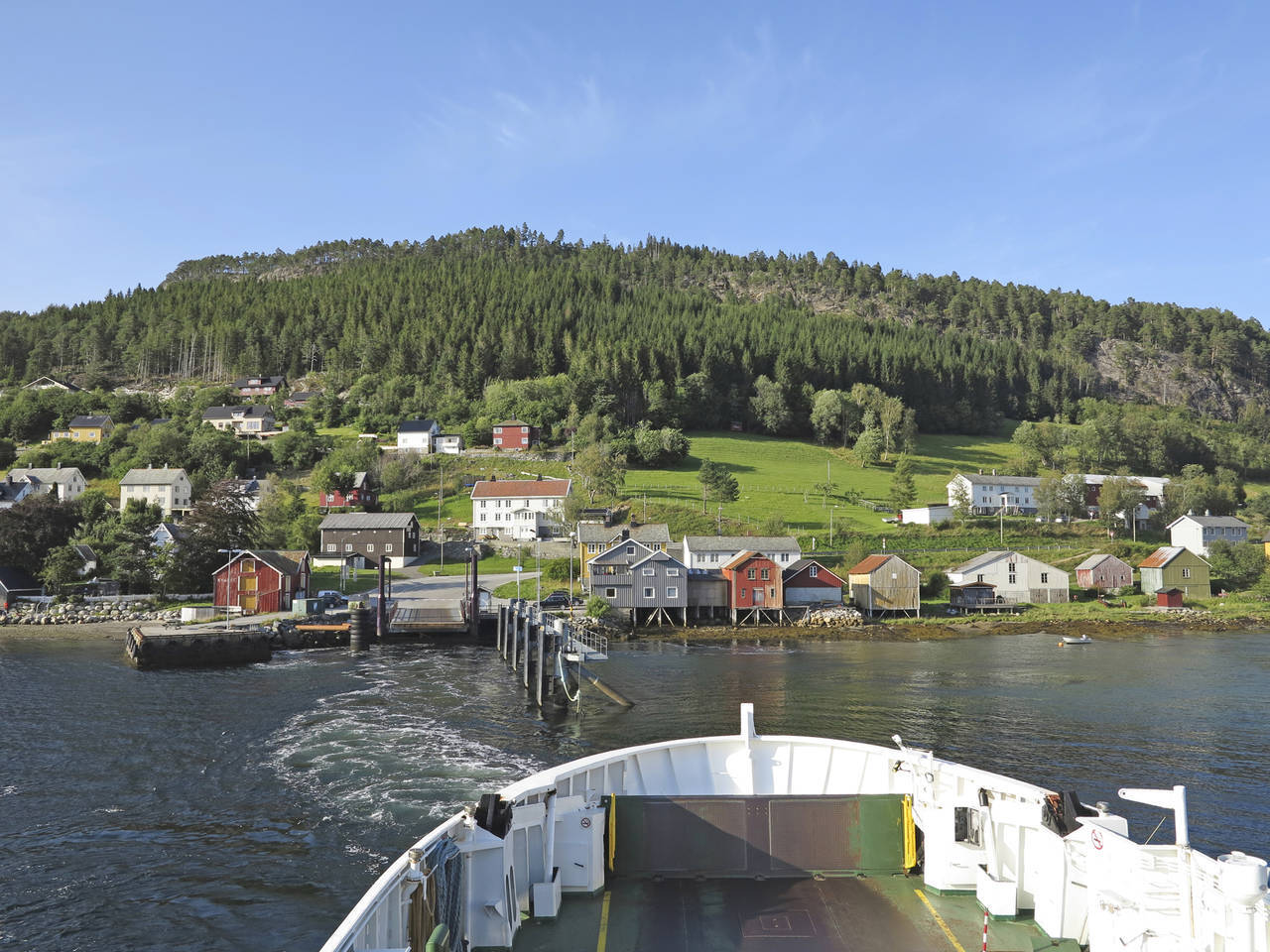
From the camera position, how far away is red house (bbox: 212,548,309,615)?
64125 mm

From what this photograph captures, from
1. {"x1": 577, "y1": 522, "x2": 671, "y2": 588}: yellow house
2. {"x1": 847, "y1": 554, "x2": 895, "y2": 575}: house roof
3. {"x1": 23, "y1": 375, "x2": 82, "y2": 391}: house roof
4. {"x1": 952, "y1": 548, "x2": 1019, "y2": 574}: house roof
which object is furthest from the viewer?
{"x1": 23, "y1": 375, "x2": 82, "y2": 391}: house roof

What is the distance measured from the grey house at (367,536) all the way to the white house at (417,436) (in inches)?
1455

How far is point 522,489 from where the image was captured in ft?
314

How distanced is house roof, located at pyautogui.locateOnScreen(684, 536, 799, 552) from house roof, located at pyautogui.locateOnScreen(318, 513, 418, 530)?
30.6 metres

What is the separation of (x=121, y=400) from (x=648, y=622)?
119 meters

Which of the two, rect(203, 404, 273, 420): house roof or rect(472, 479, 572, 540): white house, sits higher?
rect(203, 404, 273, 420): house roof

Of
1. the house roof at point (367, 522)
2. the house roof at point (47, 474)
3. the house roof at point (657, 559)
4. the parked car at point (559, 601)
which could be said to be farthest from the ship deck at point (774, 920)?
the house roof at point (47, 474)

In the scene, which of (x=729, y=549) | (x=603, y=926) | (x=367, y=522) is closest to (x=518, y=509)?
(x=367, y=522)

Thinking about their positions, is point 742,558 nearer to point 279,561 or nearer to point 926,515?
point 926,515

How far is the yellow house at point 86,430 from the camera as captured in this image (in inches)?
5177

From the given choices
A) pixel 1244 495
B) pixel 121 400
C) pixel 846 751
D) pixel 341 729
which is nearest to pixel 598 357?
pixel 121 400

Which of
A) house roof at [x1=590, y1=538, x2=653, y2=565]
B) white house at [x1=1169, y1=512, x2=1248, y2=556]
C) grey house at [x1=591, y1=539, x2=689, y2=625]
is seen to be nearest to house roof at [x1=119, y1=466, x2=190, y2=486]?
house roof at [x1=590, y1=538, x2=653, y2=565]

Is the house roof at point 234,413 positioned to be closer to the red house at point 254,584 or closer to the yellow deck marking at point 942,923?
the red house at point 254,584

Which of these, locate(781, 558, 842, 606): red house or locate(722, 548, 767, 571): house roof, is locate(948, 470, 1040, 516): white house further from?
locate(722, 548, 767, 571): house roof
